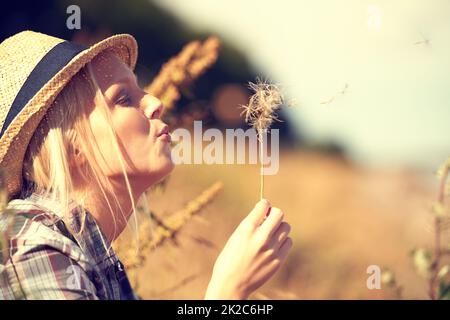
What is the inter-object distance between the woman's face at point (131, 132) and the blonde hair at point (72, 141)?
2cm

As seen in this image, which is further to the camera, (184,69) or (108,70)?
(184,69)

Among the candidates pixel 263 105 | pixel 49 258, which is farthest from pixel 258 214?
pixel 49 258

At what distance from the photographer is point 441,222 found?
2119mm

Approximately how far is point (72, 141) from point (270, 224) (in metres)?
0.62

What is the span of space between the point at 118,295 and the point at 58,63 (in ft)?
2.16

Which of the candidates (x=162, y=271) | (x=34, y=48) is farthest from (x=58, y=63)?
(x=162, y=271)

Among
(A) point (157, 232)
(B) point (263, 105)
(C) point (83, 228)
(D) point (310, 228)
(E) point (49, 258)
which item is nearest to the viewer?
(E) point (49, 258)

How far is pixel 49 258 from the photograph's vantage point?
1.67 metres

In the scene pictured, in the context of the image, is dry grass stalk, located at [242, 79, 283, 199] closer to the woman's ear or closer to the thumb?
the thumb

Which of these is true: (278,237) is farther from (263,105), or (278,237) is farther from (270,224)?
(263,105)

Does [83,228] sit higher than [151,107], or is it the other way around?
[151,107]

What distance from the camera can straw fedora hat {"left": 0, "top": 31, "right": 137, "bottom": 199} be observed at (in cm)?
186

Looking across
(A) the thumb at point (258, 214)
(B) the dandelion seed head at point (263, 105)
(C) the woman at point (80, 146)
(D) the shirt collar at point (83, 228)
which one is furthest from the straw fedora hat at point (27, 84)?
(A) the thumb at point (258, 214)

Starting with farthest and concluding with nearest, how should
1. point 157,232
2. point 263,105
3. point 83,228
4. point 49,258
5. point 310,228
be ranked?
point 310,228 < point 157,232 < point 263,105 < point 83,228 < point 49,258
